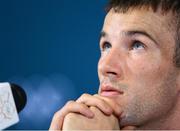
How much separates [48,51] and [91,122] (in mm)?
1040

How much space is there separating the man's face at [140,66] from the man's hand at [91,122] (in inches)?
3.1

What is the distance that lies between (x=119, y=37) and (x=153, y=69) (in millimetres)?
134

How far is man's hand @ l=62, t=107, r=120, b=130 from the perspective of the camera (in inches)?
35.8

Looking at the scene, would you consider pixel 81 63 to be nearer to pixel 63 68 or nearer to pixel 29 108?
pixel 63 68

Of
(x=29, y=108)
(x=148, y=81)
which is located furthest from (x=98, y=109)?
(x=29, y=108)

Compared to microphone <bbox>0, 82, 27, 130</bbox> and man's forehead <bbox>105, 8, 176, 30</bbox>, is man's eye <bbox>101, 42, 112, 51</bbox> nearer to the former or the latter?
man's forehead <bbox>105, 8, 176, 30</bbox>

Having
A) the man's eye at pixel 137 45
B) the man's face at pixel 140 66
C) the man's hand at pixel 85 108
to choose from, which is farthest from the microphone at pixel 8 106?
the man's eye at pixel 137 45

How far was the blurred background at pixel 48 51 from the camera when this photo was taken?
183cm

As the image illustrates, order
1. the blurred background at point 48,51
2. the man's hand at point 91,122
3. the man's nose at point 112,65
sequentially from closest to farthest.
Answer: the man's hand at point 91,122, the man's nose at point 112,65, the blurred background at point 48,51

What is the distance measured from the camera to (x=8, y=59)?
200 centimetres

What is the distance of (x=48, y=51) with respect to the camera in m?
1.92

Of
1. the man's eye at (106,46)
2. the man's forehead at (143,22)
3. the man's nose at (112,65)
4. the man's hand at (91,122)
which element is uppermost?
the man's forehead at (143,22)

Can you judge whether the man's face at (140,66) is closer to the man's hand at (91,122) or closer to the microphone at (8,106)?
the man's hand at (91,122)


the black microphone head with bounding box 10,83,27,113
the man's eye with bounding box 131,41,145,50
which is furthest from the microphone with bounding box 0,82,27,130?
the man's eye with bounding box 131,41,145,50
